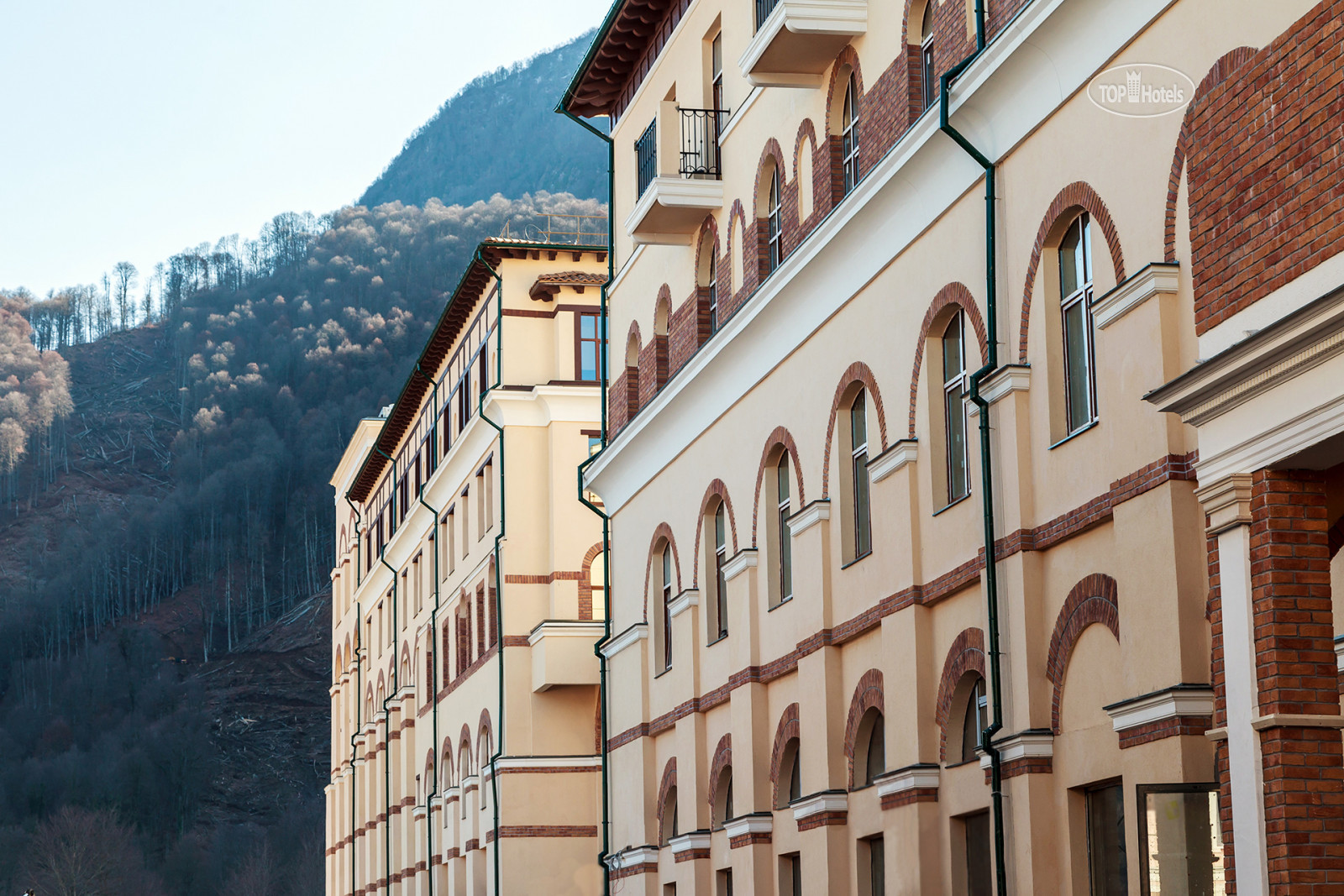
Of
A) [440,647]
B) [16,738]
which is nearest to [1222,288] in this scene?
[440,647]

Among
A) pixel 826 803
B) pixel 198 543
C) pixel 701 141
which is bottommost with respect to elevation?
pixel 826 803

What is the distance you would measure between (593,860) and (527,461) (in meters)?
8.71

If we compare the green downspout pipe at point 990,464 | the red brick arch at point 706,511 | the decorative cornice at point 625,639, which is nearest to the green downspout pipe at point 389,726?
the decorative cornice at point 625,639

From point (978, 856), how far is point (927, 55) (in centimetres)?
860

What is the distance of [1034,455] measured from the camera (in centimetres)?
1753

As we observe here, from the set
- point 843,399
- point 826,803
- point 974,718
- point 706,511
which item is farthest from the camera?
point 706,511

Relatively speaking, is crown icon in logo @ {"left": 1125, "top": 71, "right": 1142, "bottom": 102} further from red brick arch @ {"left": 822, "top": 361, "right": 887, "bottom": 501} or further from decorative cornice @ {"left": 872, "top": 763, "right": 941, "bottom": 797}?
decorative cornice @ {"left": 872, "top": 763, "right": 941, "bottom": 797}

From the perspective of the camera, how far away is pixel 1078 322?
56.0 feet

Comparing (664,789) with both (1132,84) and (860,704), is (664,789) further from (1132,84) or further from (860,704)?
(1132,84)

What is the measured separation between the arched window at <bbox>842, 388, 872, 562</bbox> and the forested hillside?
90.4 m

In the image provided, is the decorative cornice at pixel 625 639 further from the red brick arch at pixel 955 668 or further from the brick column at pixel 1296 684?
the brick column at pixel 1296 684

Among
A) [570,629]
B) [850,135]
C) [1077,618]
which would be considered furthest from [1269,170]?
[570,629]

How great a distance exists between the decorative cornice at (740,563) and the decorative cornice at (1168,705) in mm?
10699

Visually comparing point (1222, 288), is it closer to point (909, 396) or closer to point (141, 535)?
point (909, 396)
